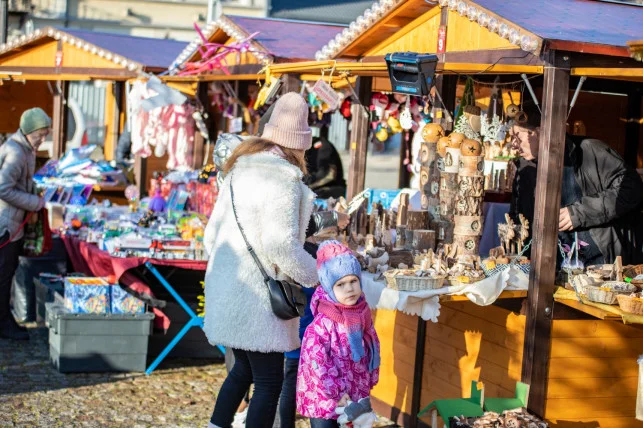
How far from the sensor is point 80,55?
12508mm

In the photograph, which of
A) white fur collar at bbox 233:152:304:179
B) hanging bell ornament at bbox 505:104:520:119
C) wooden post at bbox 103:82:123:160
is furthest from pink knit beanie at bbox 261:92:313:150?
wooden post at bbox 103:82:123:160

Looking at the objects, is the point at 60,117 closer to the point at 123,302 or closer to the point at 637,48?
the point at 123,302

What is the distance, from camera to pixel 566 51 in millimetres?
5148

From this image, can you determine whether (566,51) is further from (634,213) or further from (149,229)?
(149,229)

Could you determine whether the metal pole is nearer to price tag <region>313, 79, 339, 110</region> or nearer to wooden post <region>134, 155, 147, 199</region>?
wooden post <region>134, 155, 147, 199</region>

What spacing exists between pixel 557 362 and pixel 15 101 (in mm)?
11781

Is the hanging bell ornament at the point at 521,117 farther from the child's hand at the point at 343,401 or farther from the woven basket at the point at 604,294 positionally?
the child's hand at the point at 343,401

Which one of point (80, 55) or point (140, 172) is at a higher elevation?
point (80, 55)

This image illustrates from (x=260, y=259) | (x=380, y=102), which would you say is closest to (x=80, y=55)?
(x=380, y=102)

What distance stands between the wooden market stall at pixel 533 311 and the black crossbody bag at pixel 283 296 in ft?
4.16

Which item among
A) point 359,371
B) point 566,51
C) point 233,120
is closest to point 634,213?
point 566,51

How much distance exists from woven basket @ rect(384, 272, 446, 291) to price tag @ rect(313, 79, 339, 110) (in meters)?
1.81

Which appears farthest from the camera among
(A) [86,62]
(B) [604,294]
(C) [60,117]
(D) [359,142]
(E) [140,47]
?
(C) [60,117]

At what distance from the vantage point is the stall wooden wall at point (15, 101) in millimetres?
15376
